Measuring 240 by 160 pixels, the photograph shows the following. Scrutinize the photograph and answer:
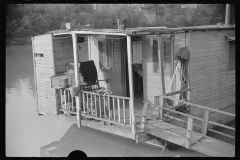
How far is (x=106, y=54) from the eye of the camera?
9.45 meters

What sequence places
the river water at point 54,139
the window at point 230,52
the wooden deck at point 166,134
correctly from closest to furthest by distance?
the wooden deck at point 166,134
the river water at point 54,139
the window at point 230,52

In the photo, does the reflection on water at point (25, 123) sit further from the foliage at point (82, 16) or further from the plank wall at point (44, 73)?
the foliage at point (82, 16)

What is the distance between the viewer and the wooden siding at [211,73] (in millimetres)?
7648

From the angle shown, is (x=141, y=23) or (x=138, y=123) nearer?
(x=138, y=123)

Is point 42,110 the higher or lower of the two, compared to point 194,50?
lower

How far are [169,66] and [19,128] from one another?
5.46 m

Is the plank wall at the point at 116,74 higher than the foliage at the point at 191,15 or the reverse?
the reverse

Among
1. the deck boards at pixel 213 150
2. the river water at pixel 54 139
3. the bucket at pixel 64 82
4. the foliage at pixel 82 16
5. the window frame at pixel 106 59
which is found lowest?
the river water at pixel 54 139

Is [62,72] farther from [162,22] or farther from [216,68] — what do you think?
[162,22]

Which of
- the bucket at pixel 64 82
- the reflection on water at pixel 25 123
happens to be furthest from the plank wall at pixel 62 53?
the reflection on water at pixel 25 123

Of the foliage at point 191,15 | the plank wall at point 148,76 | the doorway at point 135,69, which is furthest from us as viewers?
the foliage at point 191,15

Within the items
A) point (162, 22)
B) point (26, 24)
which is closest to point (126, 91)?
point (26, 24)

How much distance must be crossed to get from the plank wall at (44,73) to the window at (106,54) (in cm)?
196

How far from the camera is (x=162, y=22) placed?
107 feet
